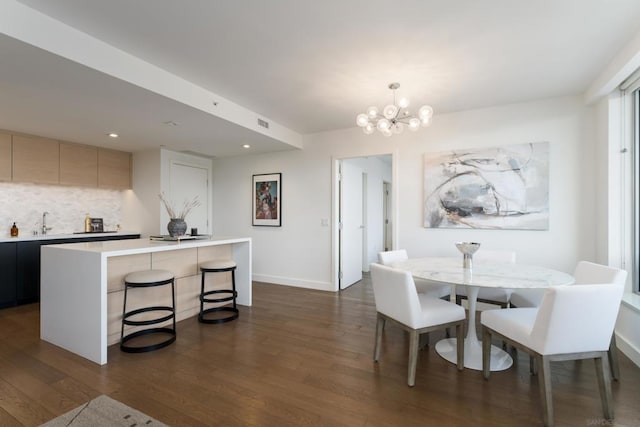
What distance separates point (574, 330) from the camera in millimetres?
1707

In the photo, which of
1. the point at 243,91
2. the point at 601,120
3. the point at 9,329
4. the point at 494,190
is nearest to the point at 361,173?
the point at 494,190

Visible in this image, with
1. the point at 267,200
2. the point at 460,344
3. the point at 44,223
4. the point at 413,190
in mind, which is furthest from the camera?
the point at 267,200

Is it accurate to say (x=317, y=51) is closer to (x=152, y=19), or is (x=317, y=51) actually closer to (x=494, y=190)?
(x=152, y=19)

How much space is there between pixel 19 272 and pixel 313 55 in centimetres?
457

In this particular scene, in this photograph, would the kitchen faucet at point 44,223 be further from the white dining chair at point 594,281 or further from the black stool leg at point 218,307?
the white dining chair at point 594,281

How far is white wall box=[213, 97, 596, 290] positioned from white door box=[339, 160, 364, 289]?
23cm

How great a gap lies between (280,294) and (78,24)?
3.62 m

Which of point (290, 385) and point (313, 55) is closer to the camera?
point (290, 385)

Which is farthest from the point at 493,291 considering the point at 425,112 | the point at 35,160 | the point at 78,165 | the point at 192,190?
the point at 35,160

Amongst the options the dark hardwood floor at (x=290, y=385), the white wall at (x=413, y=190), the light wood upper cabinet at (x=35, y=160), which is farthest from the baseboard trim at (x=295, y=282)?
the light wood upper cabinet at (x=35, y=160)

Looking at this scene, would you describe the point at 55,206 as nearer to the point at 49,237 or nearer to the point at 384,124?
the point at 49,237

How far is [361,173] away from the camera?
18.1ft

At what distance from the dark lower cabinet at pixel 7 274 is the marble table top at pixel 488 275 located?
186 inches

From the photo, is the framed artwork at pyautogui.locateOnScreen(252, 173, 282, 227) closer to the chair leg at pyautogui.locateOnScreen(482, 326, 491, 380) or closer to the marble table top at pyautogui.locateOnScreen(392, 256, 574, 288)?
the marble table top at pyautogui.locateOnScreen(392, 256, 574, 288)
